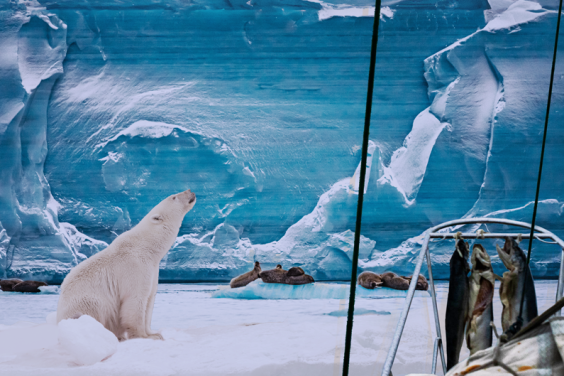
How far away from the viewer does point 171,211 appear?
2072mm

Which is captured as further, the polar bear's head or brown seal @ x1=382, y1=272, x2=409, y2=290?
brown seal @ x1=382, y1=272, x2=409, y2=290

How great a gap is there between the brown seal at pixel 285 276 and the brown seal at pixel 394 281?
1.29 feet

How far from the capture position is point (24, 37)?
2.04 m

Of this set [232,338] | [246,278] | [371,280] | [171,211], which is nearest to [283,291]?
[246,278]

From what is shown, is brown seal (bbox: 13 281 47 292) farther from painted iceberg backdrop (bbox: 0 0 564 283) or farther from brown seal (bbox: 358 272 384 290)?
brown seal (bbox: 358 272 384 290)

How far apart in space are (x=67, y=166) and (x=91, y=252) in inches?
17.0

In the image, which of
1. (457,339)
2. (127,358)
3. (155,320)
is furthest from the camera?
(155,320)

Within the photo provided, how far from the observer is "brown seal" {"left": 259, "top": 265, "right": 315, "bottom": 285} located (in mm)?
2135

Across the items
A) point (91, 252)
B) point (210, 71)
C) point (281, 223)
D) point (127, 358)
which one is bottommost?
point (127, 358)

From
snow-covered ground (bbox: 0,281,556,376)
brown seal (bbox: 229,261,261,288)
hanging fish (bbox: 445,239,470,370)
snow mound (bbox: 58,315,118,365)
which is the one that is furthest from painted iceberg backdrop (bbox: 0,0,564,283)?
hanging fish (bbox: 445,239,470,370)

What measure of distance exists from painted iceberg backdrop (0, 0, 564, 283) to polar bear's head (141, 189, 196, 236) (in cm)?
4

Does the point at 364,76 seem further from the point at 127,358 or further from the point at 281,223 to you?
the point at 127,358

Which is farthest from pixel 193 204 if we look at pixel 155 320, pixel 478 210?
pixel 478 210

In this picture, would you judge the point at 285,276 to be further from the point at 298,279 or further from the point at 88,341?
the point at 88,341
